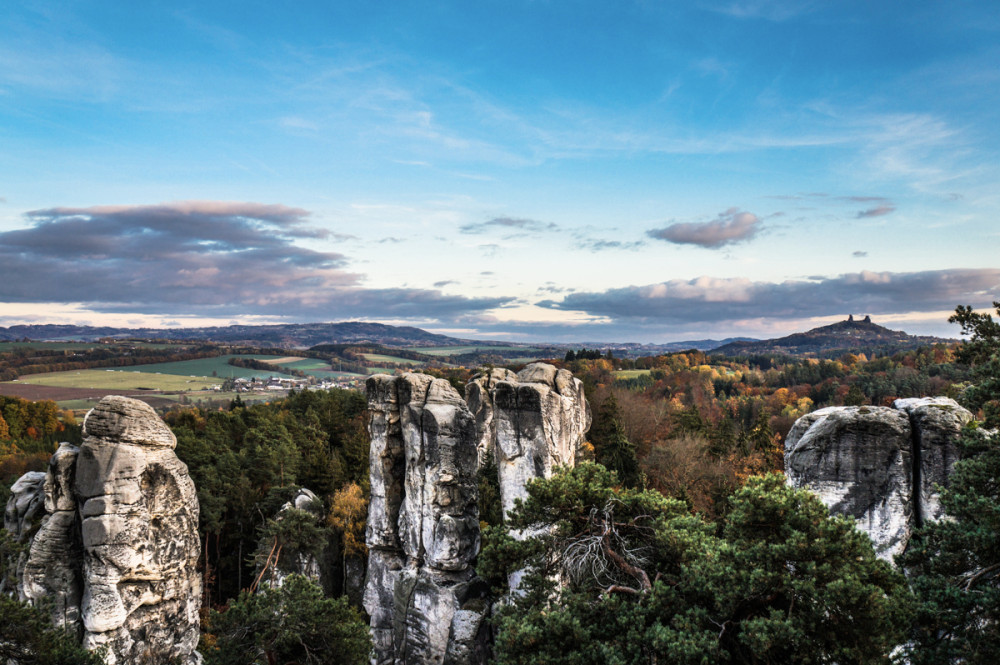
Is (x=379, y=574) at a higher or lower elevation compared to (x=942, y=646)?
lower

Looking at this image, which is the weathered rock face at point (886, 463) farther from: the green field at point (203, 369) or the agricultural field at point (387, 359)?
the agricultural field at point (387, 359)

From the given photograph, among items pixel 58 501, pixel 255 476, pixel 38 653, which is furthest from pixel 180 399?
pixel 38 653

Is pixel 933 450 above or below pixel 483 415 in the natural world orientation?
above

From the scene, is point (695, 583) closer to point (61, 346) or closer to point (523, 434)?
point (523, 434)

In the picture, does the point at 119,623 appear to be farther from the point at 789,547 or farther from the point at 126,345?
the point at 126,345

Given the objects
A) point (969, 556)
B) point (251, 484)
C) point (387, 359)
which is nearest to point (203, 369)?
point (387, 359)
